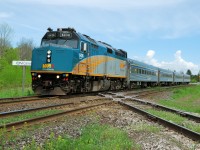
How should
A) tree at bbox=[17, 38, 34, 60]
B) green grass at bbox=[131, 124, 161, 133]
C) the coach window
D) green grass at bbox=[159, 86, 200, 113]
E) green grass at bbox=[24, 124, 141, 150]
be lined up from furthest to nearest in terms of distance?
tree at bbox=[17, 38, 34, 60] → the coach window → green grass at bbox=[159, 86, 200, 113] → green grass at bbox=[131, 124, 161, 133] → green grass at bbox=[24, 124, 141, 150]

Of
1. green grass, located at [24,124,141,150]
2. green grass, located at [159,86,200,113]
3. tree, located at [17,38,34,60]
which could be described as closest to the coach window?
green grass, located at [159,86,200,113]

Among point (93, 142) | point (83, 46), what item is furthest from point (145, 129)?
point (83, 46)

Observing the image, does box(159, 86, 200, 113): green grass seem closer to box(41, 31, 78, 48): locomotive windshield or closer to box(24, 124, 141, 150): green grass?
box(41, 31, 78, 48): locomotive windshield

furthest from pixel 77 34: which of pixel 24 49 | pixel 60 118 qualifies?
pixel 24 49

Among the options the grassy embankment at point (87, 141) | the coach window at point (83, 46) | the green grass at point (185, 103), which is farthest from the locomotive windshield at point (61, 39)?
the grassy embankment at point (87, 141)

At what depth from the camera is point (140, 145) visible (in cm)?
626

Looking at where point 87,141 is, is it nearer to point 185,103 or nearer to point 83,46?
point 83,46

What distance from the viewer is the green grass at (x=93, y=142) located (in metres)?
5.27

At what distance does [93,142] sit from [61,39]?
478 inches

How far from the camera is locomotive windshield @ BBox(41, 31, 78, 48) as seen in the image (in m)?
17.1

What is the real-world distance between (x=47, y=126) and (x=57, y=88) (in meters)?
8.69

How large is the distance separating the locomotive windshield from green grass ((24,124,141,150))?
977 centimetres

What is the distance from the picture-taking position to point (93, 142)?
19.4ft

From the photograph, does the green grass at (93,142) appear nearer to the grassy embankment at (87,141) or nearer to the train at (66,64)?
the grassy embankment at (87,141)
